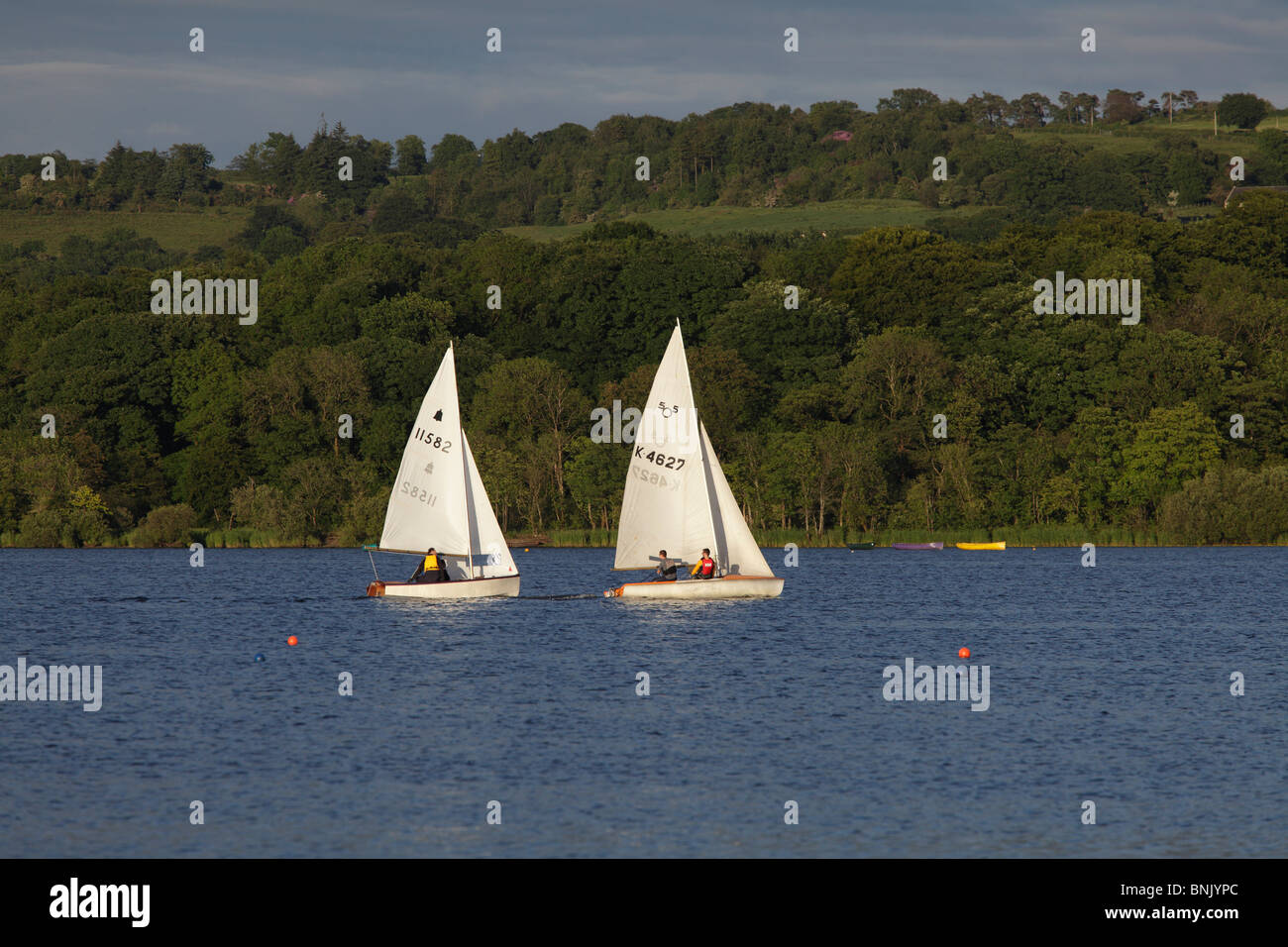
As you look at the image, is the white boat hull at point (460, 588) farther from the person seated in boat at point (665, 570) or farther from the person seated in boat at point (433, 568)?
the person seated in boat at point (665, 570)

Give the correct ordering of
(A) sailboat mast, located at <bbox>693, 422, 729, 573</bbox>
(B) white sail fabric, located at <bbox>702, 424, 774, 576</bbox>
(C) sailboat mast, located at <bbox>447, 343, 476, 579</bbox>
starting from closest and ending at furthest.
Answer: (A) sailboat mast, located at <bbox>693, 422, 729, 573</bbox>
(B) white sail fabric, located at <bbox>702, 424, 774, 576</bbox>
(C) sailboat mast, located at <bbox>447, 343, 476, 579</bbox>

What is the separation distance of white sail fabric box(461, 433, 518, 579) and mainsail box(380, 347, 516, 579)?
2.7 inches

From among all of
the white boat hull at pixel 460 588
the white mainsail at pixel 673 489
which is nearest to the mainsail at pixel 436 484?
the white boat hull at pixel 460 588

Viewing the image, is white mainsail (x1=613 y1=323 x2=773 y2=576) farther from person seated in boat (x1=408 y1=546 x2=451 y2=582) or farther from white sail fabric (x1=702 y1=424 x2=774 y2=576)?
person seated in boat (x1=408 y1=546 x2=451 y2=582)

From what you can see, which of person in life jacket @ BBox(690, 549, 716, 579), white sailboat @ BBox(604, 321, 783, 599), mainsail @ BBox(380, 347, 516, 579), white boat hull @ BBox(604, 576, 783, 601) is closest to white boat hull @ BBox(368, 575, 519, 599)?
mainsail @ BBox(380, 347, 516, 579)

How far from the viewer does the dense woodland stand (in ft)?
387

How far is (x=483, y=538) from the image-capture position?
209 feet

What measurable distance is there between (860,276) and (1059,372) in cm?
2659

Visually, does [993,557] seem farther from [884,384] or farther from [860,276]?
[860,276]

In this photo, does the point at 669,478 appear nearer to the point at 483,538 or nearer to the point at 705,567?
the point at 705,567

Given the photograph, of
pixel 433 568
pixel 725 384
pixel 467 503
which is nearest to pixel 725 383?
pixel 725 384

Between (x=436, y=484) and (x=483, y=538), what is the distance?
142 inches

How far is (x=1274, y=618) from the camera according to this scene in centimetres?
6544
